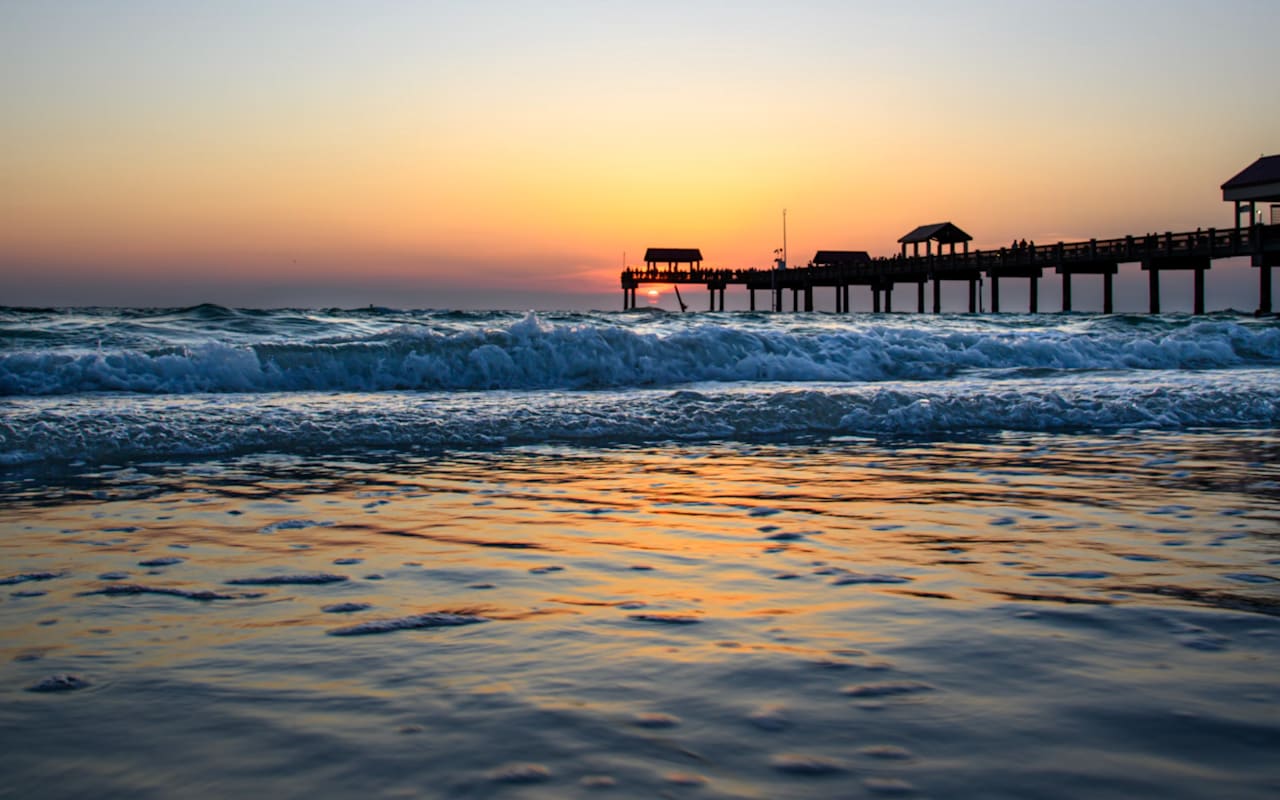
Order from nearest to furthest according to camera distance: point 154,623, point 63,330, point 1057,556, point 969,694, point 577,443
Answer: point 969,694, point 154,623, point 1057,556, point 577,443, point 63,330

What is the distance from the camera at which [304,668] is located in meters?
2.59

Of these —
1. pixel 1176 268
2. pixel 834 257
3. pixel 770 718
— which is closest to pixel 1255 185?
pixel 1176 268

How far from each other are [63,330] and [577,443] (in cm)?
1564

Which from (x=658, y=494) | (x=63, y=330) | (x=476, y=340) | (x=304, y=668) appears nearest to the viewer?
(x=304, y=668)

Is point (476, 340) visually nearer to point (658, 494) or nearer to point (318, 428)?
point (318, 428)

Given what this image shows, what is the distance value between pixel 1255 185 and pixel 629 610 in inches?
1823

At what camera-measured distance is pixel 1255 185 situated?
41344 mm

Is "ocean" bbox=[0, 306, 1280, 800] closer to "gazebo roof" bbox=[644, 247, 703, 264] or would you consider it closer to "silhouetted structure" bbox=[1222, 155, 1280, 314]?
"silhouetted structure" bbox=[1222, 155, 1280, 314]

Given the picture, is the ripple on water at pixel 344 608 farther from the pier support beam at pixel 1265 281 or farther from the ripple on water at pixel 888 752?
the pier support beam at pixel 1265 281

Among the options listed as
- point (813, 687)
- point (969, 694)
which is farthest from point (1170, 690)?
point (813, 687)

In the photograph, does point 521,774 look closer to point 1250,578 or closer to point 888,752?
point 888,752

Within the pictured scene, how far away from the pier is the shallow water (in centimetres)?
3815

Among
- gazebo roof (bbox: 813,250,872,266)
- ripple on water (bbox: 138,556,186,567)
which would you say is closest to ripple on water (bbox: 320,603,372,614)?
ripple on water (bbox: 138,556,186,567)

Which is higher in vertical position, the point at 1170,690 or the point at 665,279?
the point at 665,279
